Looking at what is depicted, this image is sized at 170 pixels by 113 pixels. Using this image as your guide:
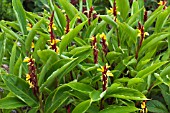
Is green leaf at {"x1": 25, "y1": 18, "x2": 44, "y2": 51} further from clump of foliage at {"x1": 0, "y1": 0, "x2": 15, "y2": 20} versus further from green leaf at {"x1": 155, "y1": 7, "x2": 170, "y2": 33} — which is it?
clump of foliage at {"x1": 0, "y1": 0, "x2": 15, "y2": 20}

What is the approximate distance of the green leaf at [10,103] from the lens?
2.28 meters

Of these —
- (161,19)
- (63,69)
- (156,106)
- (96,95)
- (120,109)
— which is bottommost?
(156,106)

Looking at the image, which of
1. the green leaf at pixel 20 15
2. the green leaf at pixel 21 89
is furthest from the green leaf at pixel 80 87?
the green leaf at pixel 20 15

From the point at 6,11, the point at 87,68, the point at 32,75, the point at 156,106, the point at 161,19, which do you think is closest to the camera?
the point at 32,75

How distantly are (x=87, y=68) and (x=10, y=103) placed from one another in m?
0.49

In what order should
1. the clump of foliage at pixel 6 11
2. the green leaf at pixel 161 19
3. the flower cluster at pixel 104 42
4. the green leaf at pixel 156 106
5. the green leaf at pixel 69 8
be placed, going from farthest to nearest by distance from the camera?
the clump of foliage at pixel 6 11 < the green leaf at pixel 69 8 < the green leaf at pixel 161 19 < the green leaf at pixel 156 106 < the flower cluster at pixel 104 42

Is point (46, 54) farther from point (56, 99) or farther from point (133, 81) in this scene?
point (133, 81)

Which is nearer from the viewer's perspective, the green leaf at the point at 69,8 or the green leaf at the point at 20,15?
the green leaf at the point at 20,15

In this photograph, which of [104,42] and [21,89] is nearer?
[21,89]

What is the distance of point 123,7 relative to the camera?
285 cm

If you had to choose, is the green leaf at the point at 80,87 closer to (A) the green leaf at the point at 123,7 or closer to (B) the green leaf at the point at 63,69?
(B) the green leaf at the point at 63,69

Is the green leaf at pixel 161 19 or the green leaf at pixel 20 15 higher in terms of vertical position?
the green leaf at pixel 20 15

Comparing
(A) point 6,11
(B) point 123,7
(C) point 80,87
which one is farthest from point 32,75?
(A) point 6,11

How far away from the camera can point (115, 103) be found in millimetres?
2510
